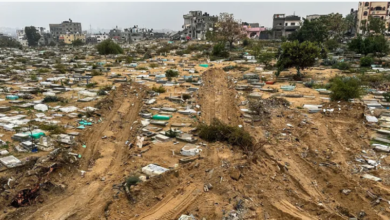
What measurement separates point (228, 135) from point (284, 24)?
50.5m

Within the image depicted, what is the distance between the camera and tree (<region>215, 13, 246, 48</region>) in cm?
3238

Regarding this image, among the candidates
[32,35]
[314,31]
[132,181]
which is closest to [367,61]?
[314,31]

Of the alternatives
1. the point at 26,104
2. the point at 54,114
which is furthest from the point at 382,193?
the point at 26,104

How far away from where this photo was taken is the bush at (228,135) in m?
6.42

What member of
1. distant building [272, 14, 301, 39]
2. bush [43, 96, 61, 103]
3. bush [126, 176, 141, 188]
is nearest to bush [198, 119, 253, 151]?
bush [126, 176, 141, 188]

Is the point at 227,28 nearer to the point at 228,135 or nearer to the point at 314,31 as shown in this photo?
Answer: the point at 314,31

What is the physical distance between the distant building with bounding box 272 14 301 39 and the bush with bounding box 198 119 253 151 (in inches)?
1890

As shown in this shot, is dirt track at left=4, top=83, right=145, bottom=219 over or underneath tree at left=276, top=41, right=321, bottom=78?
underneath

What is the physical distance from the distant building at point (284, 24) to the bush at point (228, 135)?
157ft

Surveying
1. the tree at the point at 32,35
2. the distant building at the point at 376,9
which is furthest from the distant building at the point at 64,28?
the distant building at the point at 376,9

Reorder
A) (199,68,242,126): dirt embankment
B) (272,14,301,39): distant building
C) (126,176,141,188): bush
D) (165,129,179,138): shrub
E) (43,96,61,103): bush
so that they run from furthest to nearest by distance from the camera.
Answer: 1. (272,14,301,39): distant building
2. (43,96,61,103): bush
3. (199,68,242,126): dirt embankment
4. (165,129,179,138): shrub
5. (126,176,141,188): bush

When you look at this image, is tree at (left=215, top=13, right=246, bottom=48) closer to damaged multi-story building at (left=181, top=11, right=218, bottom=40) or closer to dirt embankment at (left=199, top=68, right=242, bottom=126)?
dirt embankment at (left=199, top=68, right=242, bottom=126)

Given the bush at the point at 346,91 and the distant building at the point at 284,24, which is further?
the distant building at the point at 284,24

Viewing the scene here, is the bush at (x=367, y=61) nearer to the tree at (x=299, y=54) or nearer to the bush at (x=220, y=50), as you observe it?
the tree at (x=299, y=54)
